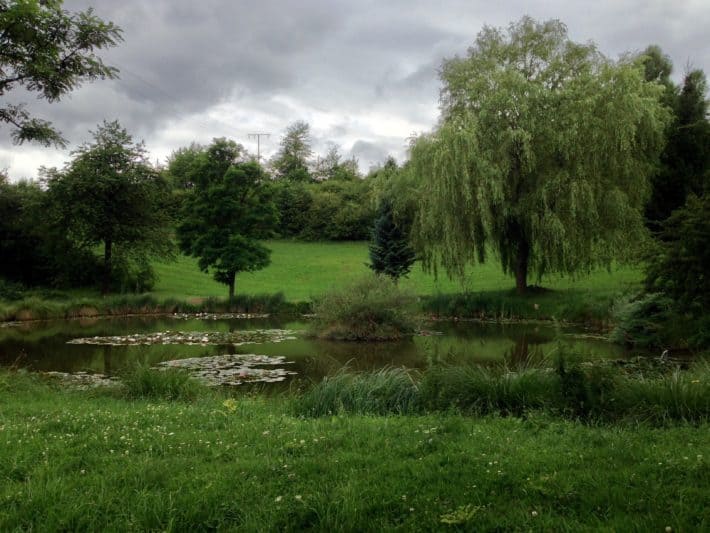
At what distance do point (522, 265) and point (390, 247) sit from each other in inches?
353

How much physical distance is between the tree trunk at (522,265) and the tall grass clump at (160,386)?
2087cm

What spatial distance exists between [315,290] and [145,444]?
33401 mm

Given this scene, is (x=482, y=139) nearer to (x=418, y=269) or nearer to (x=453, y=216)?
(x=453, y=216)

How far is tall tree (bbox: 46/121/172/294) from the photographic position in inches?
1383

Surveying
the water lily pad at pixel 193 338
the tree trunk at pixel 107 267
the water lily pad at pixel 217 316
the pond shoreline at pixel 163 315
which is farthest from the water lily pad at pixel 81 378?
the tree trunk at pixel 107 267

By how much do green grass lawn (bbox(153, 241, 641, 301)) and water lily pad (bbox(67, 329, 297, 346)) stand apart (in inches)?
309

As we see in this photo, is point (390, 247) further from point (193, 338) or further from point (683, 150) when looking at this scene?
point (683, 150)

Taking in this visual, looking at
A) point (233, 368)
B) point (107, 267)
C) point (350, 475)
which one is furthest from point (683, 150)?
point (107, 267)

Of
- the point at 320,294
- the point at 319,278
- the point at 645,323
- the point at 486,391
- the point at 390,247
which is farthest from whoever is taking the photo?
the point at 319,278

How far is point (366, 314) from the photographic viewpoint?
70.2 ft

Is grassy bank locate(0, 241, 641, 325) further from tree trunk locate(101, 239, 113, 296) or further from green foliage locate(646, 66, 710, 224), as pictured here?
green foliage locate(646, 66, 710, 224)

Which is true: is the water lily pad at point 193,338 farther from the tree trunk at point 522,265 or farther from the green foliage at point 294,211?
the green foliage at point 294,211

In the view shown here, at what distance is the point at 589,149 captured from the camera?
24.5 m

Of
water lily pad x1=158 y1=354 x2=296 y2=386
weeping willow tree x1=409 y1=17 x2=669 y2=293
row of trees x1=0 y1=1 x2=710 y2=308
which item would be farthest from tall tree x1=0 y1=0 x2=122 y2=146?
weeping willow tree x1=409 y1=17 x2=669 y2=293
